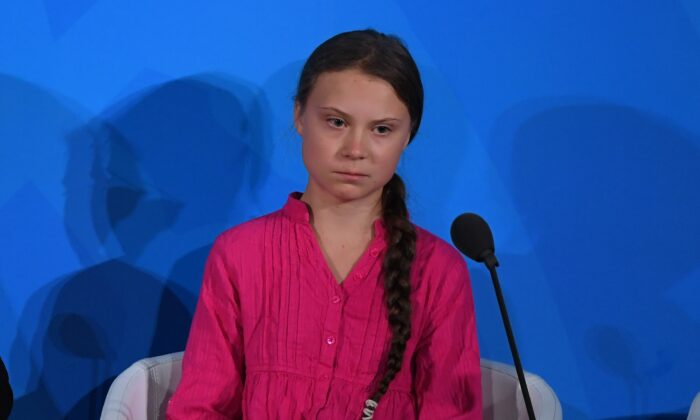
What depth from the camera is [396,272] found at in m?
1.69

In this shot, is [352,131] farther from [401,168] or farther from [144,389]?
[144,389]

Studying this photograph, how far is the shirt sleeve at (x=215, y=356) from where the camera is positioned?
1.67 meters

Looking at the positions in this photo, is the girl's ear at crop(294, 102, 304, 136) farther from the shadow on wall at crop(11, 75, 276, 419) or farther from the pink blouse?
the shadow on wall at crop(11, 75, 276, 419)

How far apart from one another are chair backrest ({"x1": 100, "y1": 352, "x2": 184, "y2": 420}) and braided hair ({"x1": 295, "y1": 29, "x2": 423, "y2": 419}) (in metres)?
0.43

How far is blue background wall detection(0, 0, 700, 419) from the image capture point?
207cm

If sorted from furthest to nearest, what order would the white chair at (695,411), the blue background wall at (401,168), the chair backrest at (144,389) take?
1. the blue background wall at (401,168)
2. the white chair at (695,411)
3. the chair backrest at (144,389)

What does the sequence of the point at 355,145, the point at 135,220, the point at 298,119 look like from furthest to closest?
1. the point at 135,220
2. the point at 298,119
3. the point at 355,145

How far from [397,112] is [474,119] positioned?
0.49m

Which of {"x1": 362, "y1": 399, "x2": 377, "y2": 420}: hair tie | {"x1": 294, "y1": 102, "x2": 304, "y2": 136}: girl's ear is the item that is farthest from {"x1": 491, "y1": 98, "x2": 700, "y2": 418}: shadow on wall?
{"x1": 362, "y1": 399, "x2": 377, "y2": 420}: hair tie

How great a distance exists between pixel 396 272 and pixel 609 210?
2.11 feet

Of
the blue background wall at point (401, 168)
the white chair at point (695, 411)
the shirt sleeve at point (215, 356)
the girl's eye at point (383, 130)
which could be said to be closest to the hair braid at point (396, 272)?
the girl's eye at point (383, 130)

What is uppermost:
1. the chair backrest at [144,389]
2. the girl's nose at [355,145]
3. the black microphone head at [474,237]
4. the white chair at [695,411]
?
the girl's nose at [355,145]

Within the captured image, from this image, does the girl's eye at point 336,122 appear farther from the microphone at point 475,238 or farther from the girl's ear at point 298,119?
the microphone at point 475,238

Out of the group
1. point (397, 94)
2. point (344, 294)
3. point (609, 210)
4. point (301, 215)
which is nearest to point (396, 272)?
point (344, 294)
